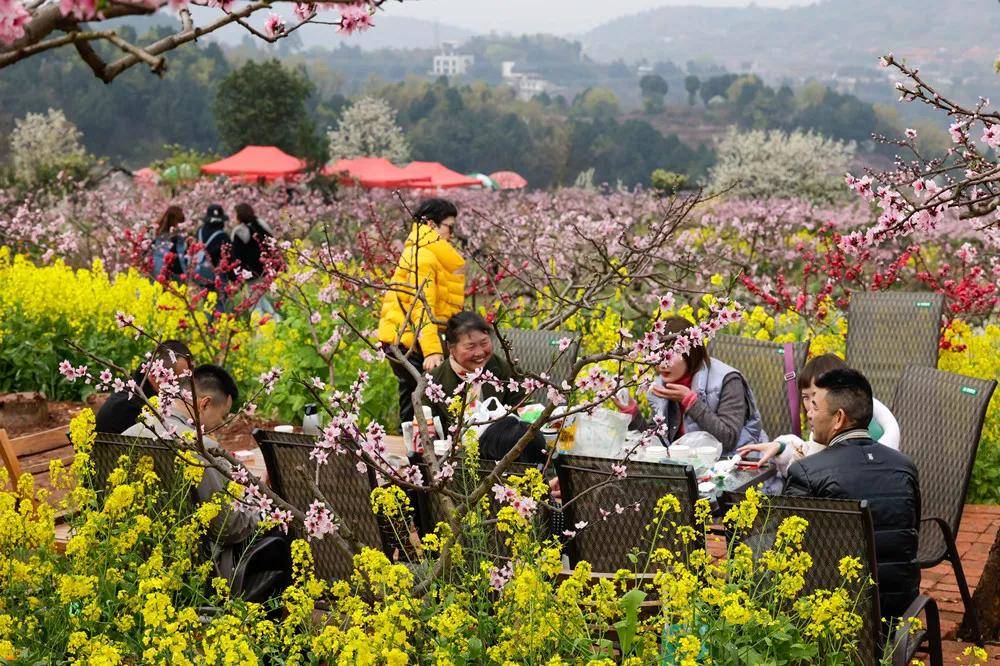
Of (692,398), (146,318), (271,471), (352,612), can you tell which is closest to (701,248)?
(146,318)

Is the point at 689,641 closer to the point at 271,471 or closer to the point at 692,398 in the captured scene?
the point at 271,471

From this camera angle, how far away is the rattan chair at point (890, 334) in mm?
6703

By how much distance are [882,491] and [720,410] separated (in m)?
1.55

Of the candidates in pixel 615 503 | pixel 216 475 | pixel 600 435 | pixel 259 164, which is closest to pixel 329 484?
pixel 216 475

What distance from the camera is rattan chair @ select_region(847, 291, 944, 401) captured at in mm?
6703

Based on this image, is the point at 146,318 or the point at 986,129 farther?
the point at 146,318

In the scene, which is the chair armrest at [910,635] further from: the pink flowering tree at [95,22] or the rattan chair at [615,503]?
the pink flowering tree at [95,22]

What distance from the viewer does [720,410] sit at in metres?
5.34

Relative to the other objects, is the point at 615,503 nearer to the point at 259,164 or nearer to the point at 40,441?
the point at 40,441

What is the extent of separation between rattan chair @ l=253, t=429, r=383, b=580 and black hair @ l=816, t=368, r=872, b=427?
1464 mm

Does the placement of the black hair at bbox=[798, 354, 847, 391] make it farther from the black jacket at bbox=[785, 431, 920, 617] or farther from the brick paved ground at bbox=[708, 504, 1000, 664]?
the brick paved ground at bbox=[708, 504, 1000, 664]

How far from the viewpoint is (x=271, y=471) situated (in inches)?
162

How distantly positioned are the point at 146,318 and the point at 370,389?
78.8 inches

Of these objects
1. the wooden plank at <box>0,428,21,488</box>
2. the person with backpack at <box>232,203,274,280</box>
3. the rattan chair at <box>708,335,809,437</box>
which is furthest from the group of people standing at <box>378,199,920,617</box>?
the person with backpack at <box>232,203,274,280</box>
